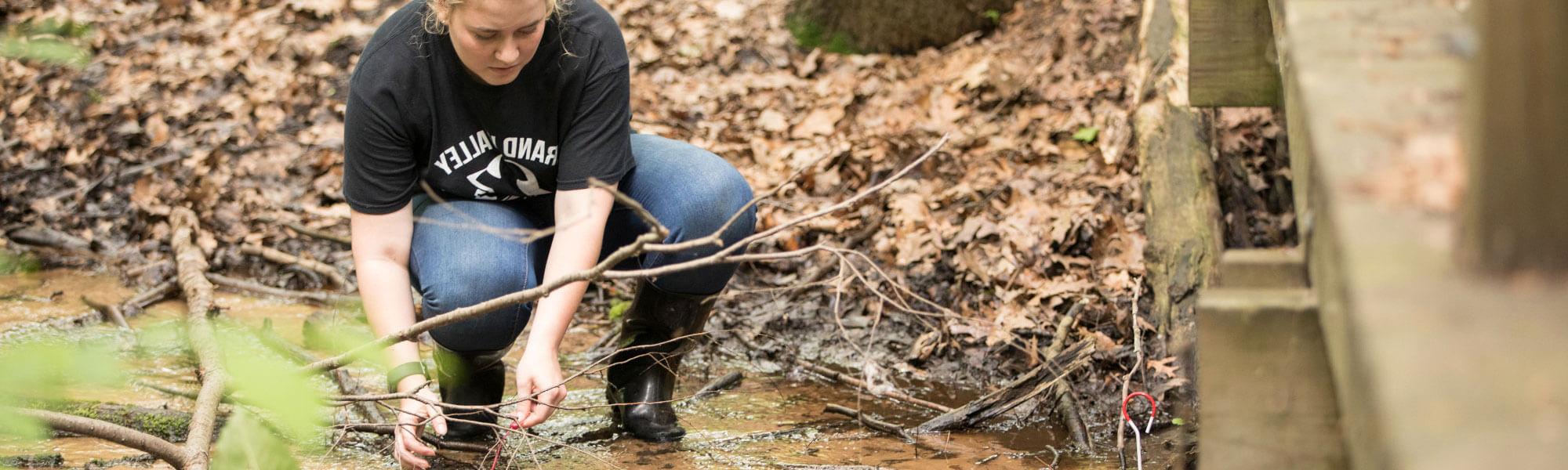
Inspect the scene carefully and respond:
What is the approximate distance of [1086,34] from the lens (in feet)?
17.5

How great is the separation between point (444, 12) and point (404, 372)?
0.74 meters

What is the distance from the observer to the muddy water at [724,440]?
2596 millimetres

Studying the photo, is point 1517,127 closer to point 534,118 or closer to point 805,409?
point 534,118

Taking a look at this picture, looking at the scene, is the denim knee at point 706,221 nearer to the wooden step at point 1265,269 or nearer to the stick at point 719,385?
the stick at point 719,385

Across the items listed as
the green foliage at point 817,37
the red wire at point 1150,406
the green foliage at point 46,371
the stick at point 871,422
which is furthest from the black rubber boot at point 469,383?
the green foliage at point 817,37

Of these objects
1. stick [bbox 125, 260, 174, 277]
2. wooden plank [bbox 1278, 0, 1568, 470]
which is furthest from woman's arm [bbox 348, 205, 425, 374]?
stick [bbox 125, 260, 174, 277]

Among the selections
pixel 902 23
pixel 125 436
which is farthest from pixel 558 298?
pixel 902 23

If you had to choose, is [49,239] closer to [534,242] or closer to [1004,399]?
[534,242]

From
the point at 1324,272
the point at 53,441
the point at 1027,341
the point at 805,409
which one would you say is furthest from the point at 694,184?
the point at 1324,272

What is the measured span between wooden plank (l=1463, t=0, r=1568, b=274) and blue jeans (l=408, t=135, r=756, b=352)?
192cm

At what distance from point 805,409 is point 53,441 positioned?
1.74 metres

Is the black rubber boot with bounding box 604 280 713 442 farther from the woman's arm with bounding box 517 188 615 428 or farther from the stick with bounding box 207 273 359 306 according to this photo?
the stick with bounding box 207 273 359 306

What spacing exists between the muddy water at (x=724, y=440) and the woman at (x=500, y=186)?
0.12 metres

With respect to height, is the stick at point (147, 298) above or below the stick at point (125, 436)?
below
